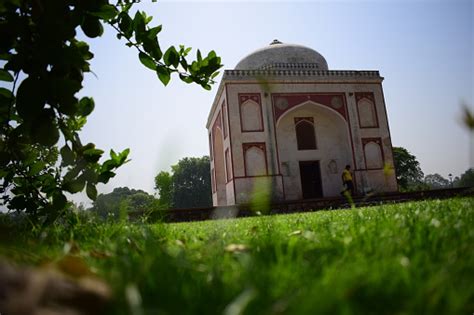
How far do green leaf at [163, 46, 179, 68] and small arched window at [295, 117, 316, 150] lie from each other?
13.9 meters

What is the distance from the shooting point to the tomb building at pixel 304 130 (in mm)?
14055

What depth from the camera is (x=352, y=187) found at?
45.9 feet

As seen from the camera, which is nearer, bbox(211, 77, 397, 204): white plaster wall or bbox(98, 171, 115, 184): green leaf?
bbox(98, 171, 115, 184): green leaf

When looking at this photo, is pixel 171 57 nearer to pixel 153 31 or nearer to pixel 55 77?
pixel 153 31

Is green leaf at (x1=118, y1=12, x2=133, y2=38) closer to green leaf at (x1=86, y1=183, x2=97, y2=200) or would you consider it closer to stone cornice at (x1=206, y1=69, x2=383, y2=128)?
green leaf at (x1=86, y1=183, x2=97, y2=200)

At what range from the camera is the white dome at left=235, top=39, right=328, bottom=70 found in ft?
53.3

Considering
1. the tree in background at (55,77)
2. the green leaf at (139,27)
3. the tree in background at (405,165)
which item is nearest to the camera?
the tree in background at (55,77)

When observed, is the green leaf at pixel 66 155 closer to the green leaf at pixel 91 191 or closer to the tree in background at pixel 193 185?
the green leaf at pixel 91 191

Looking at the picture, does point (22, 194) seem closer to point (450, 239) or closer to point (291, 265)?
point (291, 265)

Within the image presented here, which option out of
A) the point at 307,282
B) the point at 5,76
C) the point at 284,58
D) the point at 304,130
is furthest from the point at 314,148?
the point at 307,282

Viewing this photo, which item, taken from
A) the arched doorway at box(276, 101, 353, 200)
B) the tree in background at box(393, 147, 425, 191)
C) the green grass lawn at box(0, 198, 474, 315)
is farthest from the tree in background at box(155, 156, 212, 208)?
the green grass lawn at box(0, 198, 474, 315)

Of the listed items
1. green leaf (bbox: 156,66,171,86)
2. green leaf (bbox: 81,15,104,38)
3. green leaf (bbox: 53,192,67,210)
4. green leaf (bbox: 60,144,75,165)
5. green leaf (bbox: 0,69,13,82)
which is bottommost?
green leaf (bbox: 53,192,67,210)

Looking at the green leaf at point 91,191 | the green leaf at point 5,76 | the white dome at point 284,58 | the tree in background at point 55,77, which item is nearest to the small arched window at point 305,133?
the white dome at point 284,58

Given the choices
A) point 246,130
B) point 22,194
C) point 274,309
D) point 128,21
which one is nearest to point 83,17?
point 128,21
